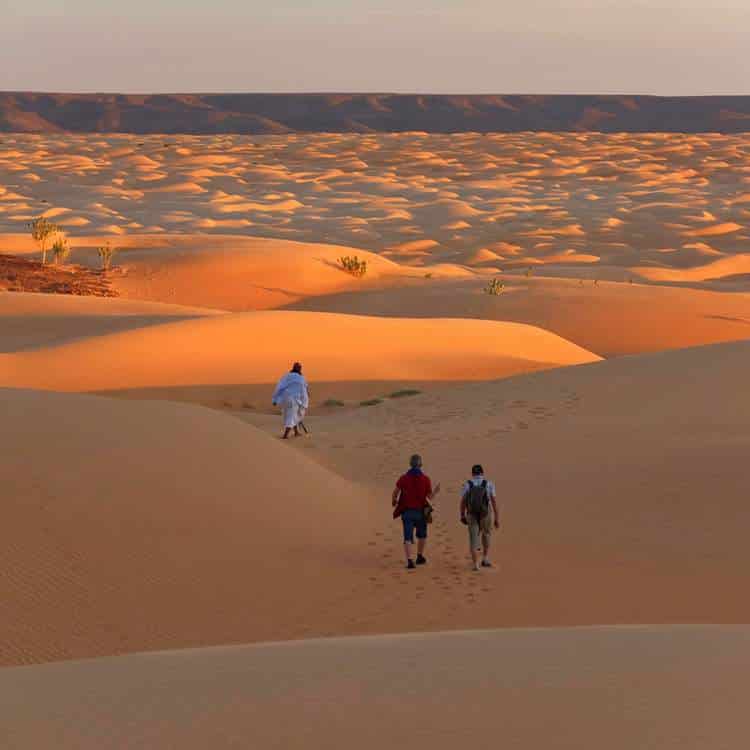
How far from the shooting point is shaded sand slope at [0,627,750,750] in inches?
230

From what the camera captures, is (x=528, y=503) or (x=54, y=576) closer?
(x=54, y=576)

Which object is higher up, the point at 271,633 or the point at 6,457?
the point at 6,457

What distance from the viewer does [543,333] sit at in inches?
1100

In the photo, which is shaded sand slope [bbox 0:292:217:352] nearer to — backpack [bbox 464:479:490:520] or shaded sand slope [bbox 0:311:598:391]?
shaded sand slope [bbox 0:311:598:391]

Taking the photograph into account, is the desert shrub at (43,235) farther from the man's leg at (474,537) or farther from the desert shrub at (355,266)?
the man's leg at (474,537)

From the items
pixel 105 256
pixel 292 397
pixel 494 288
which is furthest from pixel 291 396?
pixel 105 256

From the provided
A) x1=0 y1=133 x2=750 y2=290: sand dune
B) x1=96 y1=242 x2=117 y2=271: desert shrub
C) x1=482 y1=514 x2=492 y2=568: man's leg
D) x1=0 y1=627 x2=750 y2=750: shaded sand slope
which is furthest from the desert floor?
x1=0 y1=133 x2=750 y2=290: sand dune

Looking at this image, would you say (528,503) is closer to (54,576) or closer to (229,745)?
(54,576)

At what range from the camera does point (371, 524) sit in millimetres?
12281

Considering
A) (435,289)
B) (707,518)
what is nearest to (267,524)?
(707,518)

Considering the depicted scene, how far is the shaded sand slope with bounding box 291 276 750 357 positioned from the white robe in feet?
47.8

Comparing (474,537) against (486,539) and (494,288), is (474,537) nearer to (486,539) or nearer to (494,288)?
(486,539)

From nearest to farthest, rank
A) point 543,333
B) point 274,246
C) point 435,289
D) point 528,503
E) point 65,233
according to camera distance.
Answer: point 528,503
point 543,333
point 435,289
point 274,246
point 65,233

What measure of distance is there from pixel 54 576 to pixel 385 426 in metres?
8.43
